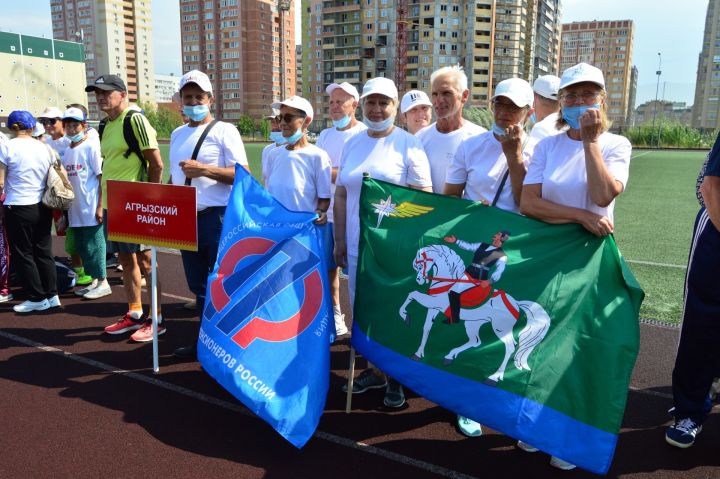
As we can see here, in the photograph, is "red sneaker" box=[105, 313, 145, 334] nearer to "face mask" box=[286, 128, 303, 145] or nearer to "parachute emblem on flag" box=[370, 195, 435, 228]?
"face mask" box=[286, 128, 303, 145]

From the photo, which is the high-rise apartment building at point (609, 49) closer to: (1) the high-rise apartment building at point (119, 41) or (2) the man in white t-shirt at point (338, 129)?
(1) the high-rise apartment building at point (119, 41)

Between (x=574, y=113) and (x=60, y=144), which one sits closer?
(x=574, y=113)

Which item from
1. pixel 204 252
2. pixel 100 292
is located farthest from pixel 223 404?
pixel 100 292

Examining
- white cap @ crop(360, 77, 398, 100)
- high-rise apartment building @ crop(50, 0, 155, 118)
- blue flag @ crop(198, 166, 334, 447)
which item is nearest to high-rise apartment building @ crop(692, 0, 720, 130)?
high-rise apartment building @ crop(50, 0, 155, 118)

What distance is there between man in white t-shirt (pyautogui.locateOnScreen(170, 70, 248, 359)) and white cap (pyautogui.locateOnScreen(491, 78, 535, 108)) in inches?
82.7

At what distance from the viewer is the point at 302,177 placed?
4254 millimetres

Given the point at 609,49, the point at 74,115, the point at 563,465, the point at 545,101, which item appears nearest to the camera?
the point at 563,465

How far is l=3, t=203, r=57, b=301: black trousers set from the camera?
5.62m

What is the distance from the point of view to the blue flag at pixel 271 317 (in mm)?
3164

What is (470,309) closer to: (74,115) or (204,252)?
(204,252)

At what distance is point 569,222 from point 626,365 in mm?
791

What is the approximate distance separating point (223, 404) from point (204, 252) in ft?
4.22

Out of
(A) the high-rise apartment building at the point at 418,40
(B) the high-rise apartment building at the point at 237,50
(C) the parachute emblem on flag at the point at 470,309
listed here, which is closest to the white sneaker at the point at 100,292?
(C) the parachute emblem on flag at the point at 470,309

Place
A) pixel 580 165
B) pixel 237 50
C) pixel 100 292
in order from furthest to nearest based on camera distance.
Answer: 1. pixel 237 50
2. pixel 100 292
3. pixel 580 165
